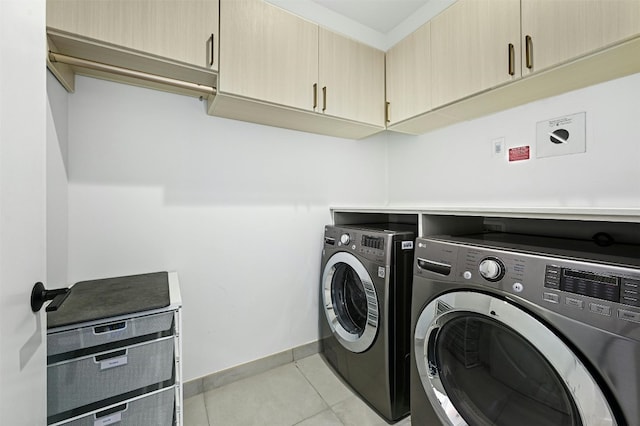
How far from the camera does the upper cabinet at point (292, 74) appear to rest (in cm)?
139

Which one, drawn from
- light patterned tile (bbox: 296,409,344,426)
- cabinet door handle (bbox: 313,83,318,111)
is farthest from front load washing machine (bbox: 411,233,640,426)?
cabinet door handle (bbox: 313,83,318,111)

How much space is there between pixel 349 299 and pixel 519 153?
1424 mm

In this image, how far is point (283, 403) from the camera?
5.13ft

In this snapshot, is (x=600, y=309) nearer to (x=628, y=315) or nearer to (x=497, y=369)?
(x=628, y=315)

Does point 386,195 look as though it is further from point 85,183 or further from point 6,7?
point 6,7

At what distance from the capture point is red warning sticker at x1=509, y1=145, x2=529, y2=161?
5.28 feet

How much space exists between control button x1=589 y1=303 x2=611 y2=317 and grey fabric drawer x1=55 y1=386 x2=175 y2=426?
58.8 inches

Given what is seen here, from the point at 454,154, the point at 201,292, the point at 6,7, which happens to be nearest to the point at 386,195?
the point at 454,154

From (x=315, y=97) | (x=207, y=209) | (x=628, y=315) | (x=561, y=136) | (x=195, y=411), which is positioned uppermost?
(x=315, y=97)

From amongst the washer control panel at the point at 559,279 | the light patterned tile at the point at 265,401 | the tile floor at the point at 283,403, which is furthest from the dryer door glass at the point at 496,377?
the light patterned tile at the point at 265,401

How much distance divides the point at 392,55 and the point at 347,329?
1.94 meters

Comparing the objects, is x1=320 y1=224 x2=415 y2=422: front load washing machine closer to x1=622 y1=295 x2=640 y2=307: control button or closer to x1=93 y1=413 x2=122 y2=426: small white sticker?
x1=622 y1=295 x2=640 y2=307: control button

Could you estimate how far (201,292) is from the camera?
66.2 inches

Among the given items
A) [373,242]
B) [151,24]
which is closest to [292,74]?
[151,24]
